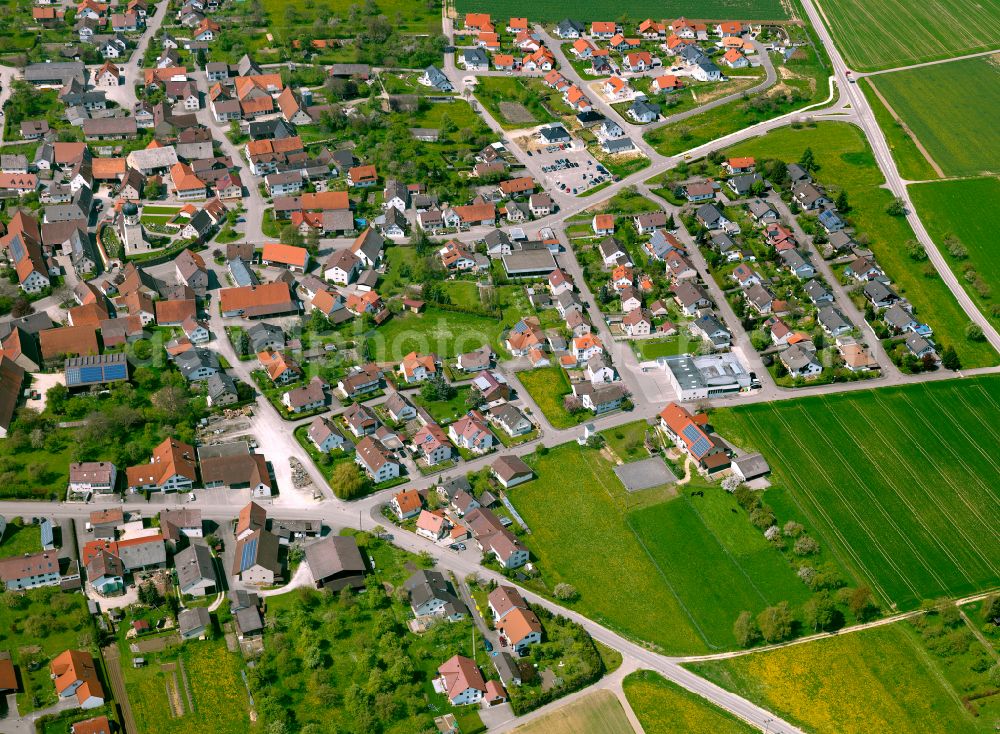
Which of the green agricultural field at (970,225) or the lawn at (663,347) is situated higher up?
the green agricultural field at (970,225)

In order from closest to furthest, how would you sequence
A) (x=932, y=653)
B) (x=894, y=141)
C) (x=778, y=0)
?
1. (x=932, y=653)
2. (x=894, y=141)
3. (x=778, y=0)

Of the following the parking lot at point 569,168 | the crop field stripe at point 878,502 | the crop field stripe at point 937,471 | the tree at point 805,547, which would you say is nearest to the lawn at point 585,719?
the tree at point 805,547

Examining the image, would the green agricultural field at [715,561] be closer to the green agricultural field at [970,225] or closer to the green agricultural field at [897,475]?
the green agricultural field at [897,475]

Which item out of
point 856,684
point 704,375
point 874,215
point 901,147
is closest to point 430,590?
point 856,684

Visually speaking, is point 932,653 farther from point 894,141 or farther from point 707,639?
point 894,141

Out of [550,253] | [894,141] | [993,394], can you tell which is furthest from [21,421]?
[894,141]

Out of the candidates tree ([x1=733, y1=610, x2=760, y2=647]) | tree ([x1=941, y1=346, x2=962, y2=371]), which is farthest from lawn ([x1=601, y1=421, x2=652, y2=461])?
tree ([x1=941, y1=346, x2=962, y2=371])
